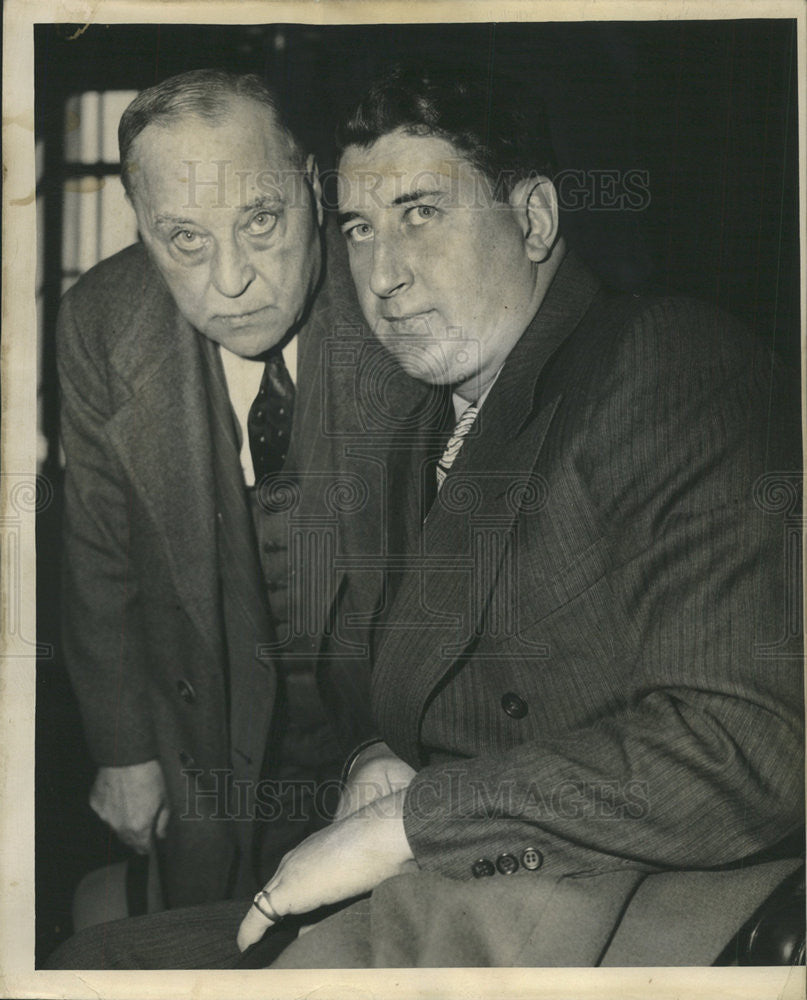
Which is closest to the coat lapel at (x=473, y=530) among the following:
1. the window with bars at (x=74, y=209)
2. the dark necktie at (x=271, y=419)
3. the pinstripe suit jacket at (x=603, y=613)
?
the pinstripe suit jacket at (x=603, y=613)

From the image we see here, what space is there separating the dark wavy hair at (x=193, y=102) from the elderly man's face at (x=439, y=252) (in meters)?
0.20

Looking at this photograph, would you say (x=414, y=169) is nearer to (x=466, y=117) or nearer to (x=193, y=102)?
(x=466, y=117)

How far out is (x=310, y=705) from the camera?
2.57 meters

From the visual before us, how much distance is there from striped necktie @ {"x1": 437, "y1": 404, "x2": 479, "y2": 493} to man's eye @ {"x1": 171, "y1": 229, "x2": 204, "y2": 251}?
65cm

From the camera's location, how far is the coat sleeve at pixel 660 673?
93.4 inches

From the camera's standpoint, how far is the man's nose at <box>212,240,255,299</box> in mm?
2559

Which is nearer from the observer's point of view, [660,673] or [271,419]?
[660,673]

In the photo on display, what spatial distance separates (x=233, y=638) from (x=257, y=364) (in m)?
0.57

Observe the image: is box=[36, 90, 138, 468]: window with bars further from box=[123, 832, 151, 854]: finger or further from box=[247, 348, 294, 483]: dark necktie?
box=[123, 832, 151, 854]: finger

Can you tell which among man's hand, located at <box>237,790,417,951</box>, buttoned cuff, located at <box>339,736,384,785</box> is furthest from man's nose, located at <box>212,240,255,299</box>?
man's hand, located at <box>237,790,417,951</box>

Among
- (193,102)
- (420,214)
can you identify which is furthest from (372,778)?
(193,102)

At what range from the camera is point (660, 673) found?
7.80ft

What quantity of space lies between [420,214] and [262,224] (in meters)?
0.33

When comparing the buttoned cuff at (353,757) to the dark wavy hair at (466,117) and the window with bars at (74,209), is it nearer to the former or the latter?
the window with bars at (74,209)
